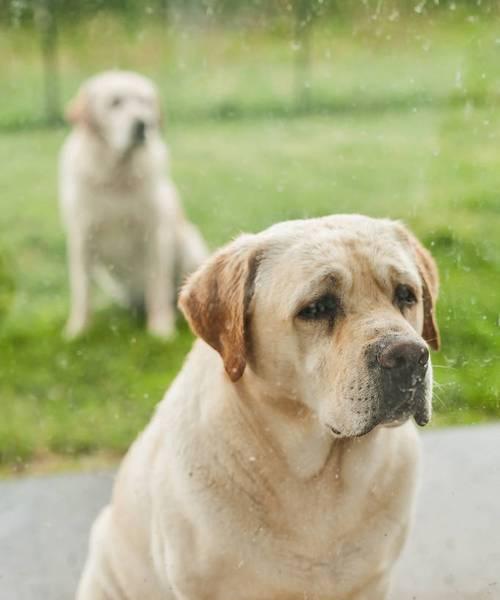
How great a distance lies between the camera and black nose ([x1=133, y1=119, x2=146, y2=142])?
11.0ft

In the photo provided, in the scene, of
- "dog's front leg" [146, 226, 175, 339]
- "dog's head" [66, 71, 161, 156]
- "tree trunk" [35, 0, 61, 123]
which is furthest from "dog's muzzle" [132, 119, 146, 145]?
"tree trunk" [35, 0, 61, 123]

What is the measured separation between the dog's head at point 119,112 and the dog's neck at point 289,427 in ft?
6.69

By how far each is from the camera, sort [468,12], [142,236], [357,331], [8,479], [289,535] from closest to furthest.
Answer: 1. [357,331]
2. [289,535]
3. [8,479]
4. [468,12]
5. [142,236]

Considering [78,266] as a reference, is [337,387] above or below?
above

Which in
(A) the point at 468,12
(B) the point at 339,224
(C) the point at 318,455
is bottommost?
(C) the point at 318,455

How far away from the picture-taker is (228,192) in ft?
14.1

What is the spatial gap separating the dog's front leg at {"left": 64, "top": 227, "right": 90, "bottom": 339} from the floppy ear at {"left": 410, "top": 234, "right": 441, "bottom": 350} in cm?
197

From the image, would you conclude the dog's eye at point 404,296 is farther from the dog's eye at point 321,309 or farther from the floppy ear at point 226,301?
the floppy ear at point 226,301

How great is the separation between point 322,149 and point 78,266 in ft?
4.76

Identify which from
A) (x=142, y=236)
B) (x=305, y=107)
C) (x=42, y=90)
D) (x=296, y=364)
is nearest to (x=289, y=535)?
(x=296, y=364)

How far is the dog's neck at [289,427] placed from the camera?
1.49 meters

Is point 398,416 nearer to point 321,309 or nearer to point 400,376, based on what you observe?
point 400,376

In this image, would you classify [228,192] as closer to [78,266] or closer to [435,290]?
[78,266]

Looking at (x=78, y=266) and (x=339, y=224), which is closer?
(x=339, y=224)
